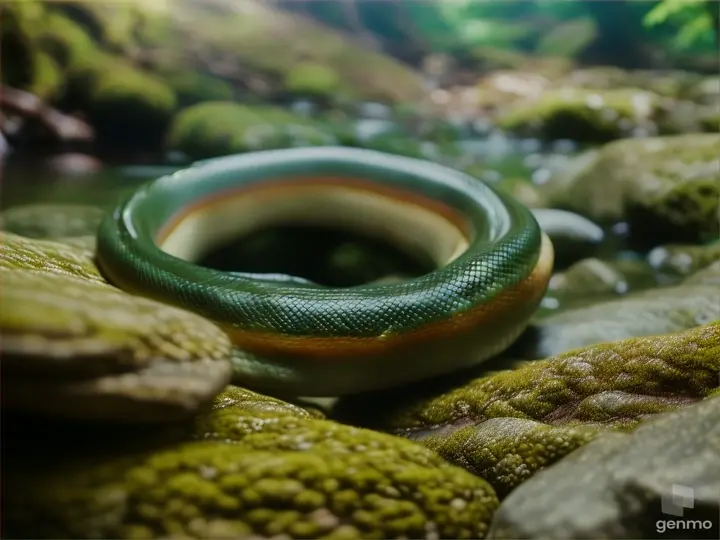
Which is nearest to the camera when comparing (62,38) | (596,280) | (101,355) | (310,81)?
(101,355)

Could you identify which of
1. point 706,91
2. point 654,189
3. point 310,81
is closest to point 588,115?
point 706,91

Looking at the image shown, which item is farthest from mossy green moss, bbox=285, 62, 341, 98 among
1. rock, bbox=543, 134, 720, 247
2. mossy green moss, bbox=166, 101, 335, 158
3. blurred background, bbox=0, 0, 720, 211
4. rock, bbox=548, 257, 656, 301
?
rock, bbox=548, 257, 656, 301

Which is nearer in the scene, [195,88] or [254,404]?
[254,404]

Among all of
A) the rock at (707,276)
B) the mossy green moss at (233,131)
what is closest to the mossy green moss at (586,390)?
the rock at (707,276)

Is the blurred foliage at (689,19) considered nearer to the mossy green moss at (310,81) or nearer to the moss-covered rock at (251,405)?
the mossy green moss at (310,81)

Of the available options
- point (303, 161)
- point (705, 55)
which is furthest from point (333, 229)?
point (705, 55)

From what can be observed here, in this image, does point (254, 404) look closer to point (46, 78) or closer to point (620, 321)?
point (620, 321)
